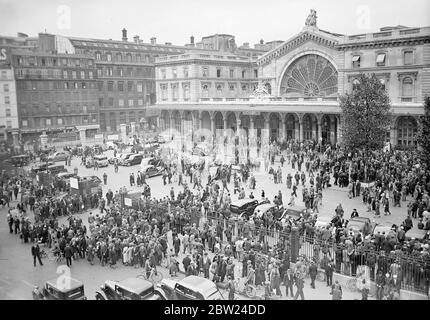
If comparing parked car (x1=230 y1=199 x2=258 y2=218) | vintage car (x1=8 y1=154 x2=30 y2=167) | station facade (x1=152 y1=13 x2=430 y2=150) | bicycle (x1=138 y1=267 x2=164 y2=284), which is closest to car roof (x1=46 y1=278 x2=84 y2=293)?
bicycle (x1=138 y1=267 x2=164 y2=284)

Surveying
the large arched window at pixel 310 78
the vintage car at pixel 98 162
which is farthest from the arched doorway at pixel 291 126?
the vintage car at pixel 98 162

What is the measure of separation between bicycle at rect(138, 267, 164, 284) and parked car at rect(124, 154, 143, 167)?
81.0 ft

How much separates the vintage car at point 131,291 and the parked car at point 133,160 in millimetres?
27469

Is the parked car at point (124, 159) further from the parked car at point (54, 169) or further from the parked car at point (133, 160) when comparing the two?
the parked car at point (54, 169)

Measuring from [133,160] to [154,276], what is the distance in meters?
25.4

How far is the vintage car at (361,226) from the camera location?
20641 millimetres

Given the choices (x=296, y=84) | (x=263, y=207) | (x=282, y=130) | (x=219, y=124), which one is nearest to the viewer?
(x=263, y=207)


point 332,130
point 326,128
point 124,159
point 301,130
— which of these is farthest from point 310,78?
point 124,159

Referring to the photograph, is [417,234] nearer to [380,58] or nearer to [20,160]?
[380,58]

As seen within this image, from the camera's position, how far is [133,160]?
43.2 m

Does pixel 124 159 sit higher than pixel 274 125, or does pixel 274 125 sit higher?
pixel 274 125

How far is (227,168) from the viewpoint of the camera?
3488cm

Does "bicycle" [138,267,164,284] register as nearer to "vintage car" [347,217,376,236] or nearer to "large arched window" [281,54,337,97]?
"vintage car" [347,217,376,236]
